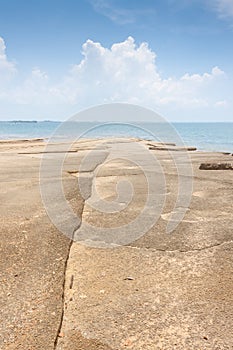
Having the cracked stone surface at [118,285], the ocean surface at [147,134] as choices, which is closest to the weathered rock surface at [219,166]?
the ocean surface at [147,134]

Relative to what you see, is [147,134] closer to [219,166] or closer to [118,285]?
[219,166]

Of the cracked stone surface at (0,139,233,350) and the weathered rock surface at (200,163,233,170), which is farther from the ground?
the weathered rock surface at (200,163,233,170)

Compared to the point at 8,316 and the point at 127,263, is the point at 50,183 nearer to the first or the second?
the point at 127,263

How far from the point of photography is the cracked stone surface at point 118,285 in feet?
11.0

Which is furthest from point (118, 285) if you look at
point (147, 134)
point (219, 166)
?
point (147, 134)

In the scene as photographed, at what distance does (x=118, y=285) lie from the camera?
430cm

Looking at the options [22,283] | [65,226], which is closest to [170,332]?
[22,283]

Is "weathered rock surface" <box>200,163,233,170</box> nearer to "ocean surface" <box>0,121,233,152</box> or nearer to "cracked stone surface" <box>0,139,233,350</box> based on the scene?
"ocean surface" <box>0,121,233,152</box>

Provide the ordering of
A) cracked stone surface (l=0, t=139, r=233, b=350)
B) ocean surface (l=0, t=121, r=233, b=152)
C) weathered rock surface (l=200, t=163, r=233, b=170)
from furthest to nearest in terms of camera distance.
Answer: ocean surface (l=0, t=121, r=233, b=152), weathered rock surface (l=200, t=163, r=233, b=170), cracked stone surface (l=0, t=139, r=233, b=350)

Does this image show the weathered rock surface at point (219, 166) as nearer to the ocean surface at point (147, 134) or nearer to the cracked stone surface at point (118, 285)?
Answer: the ocean surface at point (147, 134)

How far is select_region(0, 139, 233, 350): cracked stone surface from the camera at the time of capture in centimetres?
336

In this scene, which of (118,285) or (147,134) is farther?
(147,134)

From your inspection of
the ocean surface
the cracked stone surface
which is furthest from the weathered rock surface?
the cracked stone surface

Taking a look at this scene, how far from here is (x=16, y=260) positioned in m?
4.89
